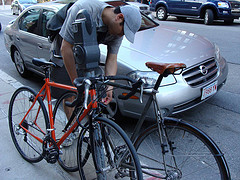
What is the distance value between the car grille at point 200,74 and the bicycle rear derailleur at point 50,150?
1.70 metres

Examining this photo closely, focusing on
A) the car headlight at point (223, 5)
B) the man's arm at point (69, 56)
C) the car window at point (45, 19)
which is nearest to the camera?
the man's arm at point (69, 56)

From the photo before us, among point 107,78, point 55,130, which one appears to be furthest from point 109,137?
point 55,130

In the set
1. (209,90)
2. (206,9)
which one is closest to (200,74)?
(209,90)

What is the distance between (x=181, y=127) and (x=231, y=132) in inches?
66.0

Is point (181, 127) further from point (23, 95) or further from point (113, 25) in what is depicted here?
point (23, 95)

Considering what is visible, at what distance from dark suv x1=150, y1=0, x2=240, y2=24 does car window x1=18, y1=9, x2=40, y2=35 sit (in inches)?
363

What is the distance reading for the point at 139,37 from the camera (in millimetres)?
3838

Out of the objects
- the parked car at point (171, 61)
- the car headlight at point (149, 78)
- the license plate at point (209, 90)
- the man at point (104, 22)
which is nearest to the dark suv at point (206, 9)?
the parked car at point (171, 61)

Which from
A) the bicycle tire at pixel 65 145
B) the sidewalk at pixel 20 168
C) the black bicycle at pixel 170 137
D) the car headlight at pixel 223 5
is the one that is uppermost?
the car headlight at pixel 223 5

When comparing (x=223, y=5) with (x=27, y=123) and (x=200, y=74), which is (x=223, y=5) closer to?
(x=200, y=74)

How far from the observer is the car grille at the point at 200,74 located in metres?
3.15

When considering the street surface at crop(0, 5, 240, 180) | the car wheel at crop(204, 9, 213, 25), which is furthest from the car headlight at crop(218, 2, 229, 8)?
the street surface at crop(0, 5, 240, 180)

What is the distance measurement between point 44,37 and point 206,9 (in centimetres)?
981

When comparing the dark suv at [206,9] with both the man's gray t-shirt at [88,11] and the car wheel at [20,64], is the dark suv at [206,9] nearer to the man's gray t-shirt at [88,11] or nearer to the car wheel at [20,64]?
the car wheel at [20,64]
